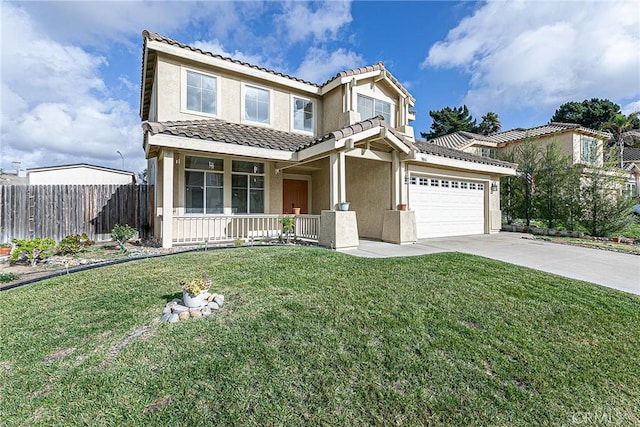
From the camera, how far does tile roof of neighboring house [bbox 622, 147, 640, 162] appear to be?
32.0 metres

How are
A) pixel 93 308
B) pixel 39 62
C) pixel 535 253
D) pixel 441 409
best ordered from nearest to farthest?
pixel 441 409
pixel 93 308
pixel 535 253
pixel 39 62

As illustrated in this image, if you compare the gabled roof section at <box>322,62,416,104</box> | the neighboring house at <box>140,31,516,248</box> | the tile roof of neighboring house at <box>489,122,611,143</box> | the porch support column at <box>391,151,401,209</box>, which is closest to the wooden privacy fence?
the neighboring house at <box>140,31,516,248</box>

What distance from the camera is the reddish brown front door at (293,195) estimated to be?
1388 centimetres

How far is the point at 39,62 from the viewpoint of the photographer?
13.3 metres

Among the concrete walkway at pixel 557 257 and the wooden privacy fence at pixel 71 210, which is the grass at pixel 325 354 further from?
the wooden privacy fence at pixel 71 210

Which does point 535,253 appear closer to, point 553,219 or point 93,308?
point 553,219

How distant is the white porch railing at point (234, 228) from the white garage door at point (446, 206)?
4.74 m

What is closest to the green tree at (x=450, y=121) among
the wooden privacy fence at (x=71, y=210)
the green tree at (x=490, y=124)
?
the green tree at (x=490, y=124)

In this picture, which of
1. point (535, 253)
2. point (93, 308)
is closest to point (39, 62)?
point (93, 308)

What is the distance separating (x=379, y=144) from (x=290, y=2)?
6526 mm

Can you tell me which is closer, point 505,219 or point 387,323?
point 387,323

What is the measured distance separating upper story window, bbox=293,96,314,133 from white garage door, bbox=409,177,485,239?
5590 millimetres

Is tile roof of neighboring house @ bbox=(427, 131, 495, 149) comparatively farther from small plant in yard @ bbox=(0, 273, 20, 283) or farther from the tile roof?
small plant in yard @ bbox=(0, 273, 20, 283)

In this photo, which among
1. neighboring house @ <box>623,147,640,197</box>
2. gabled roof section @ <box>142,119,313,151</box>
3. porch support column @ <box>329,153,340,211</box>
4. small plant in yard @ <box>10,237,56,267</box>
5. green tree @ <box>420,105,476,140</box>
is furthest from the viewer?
green tree @ <box>420,105,476,140</box>
